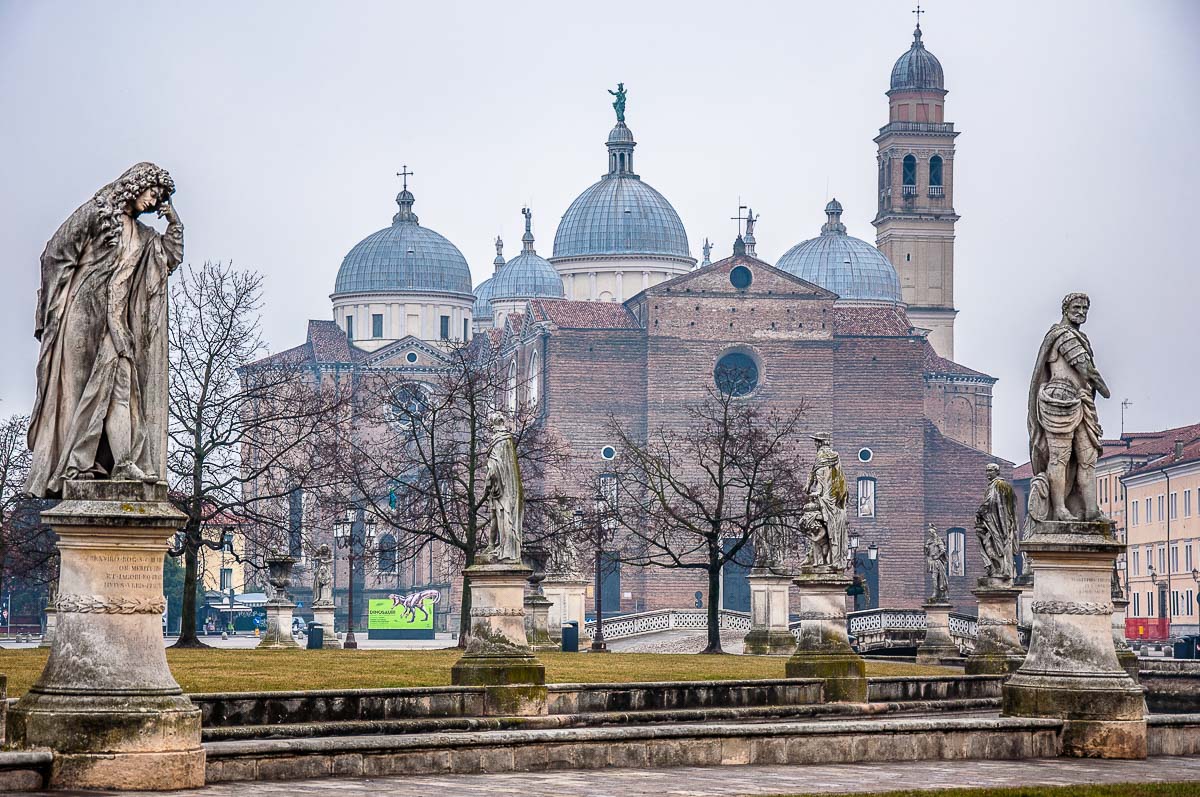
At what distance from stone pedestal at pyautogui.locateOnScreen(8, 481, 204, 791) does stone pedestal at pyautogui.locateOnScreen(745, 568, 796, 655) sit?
31576mm

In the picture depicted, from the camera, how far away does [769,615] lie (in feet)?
144

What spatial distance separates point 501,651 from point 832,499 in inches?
301

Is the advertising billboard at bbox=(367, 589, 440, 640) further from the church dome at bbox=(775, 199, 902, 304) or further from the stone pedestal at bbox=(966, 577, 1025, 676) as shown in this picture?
the stone pedestal at bbox=(966, 577, 1025, 676)

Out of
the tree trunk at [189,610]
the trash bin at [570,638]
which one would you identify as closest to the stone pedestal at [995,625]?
the trash bin at [570,638]

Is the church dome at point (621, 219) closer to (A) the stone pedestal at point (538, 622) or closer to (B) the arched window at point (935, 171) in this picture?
(B) the arched window at point (935, 171)

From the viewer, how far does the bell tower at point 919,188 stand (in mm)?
114625

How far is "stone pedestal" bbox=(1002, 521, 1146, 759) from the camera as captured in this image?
15.3 m

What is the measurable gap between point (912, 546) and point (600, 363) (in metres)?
17.4

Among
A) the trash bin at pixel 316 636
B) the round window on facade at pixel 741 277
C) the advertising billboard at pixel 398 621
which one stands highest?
the round window on facade at pixel 741 277

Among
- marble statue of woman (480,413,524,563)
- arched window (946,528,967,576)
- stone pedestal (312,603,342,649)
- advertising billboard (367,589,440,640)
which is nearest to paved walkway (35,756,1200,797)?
marble statue of woman (480,413,524,563)

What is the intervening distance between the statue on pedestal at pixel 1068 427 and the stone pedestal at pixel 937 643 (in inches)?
965

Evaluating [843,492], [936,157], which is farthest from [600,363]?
[843,492]

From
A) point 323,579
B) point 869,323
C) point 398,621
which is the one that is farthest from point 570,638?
point 869,323

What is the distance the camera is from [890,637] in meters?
59.5
